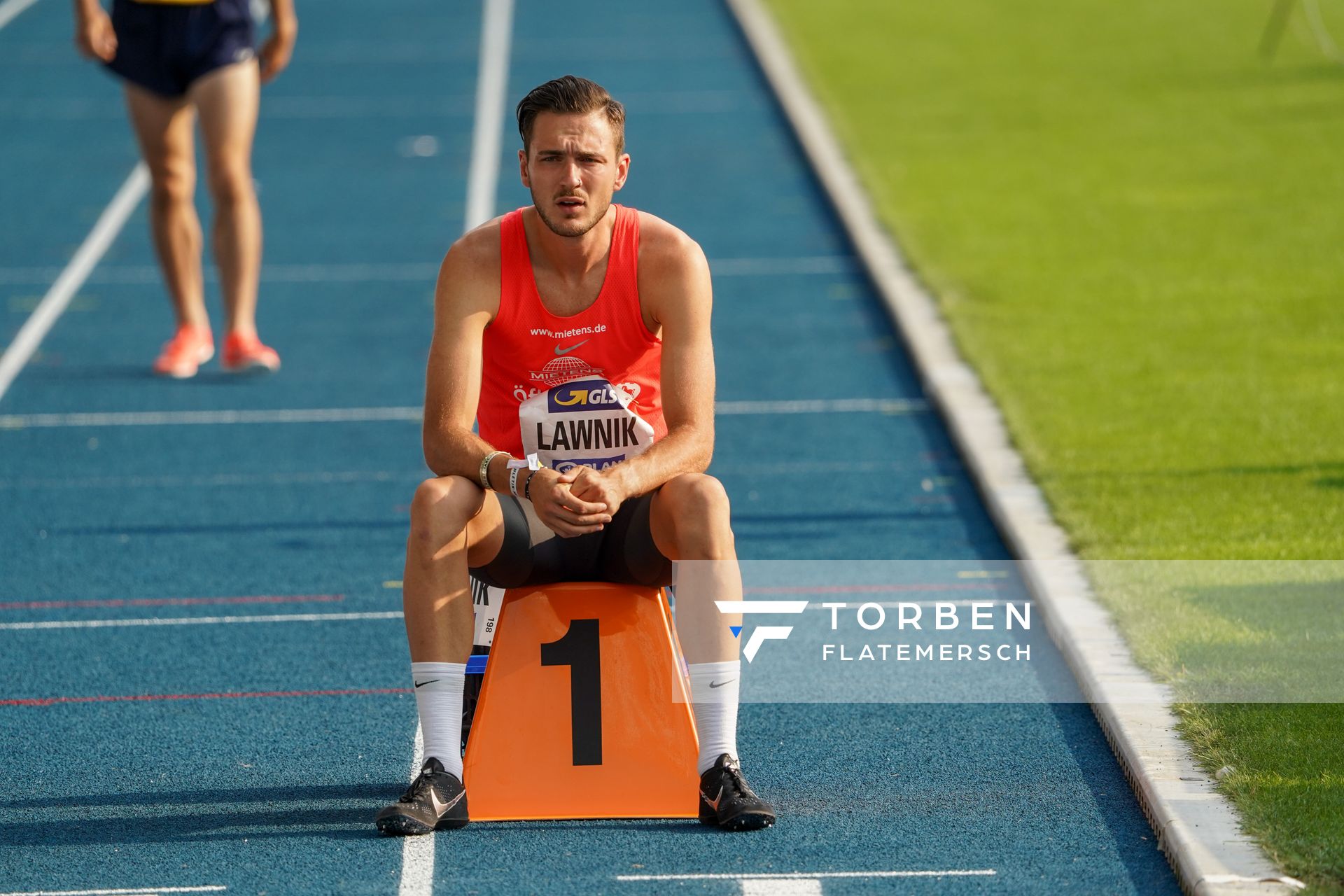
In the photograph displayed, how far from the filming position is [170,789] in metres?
3.99

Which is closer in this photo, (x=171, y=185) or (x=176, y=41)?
(x=176, y=41)

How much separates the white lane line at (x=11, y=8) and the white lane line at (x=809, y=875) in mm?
16428

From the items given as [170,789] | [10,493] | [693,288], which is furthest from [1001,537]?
[10,493]

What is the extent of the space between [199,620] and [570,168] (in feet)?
6.72

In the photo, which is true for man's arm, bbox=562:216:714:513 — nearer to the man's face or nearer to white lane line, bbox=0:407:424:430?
the man's face

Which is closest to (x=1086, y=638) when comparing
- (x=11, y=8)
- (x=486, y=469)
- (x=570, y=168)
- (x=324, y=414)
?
(x=486, y=469)

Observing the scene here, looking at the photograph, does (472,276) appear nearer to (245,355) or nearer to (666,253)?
(666,253)

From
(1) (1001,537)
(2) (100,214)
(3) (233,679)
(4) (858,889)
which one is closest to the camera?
(4) (858,889)

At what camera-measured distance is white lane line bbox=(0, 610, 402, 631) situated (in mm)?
5094

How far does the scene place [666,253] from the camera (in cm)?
393

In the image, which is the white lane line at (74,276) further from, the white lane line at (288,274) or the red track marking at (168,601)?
the red track marking at (168,601)

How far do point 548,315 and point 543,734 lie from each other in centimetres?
89

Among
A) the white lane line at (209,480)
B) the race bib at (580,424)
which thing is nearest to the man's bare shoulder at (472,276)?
the race bib at (580,424)

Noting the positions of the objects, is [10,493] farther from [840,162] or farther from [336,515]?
[840,162]
